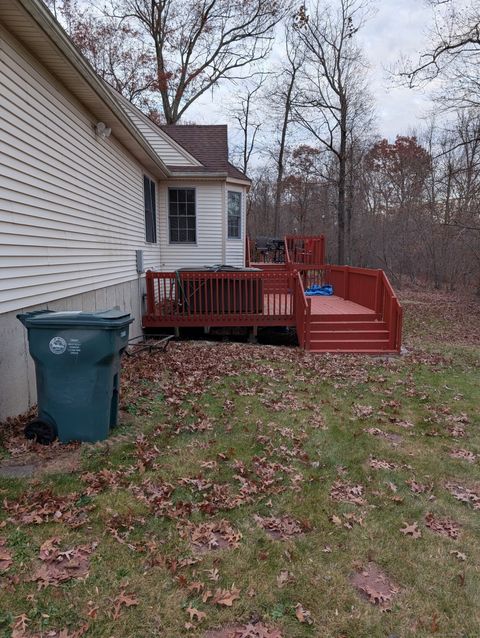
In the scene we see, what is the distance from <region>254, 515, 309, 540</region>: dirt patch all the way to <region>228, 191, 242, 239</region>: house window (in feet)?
36.4

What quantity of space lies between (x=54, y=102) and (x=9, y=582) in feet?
17.5

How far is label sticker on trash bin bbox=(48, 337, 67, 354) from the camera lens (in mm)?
3605

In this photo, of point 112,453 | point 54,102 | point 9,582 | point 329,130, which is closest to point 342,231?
point 329,130

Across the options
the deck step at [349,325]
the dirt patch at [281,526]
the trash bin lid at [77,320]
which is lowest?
the dirt patch at [281,526]

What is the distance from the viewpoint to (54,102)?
17.4 ft

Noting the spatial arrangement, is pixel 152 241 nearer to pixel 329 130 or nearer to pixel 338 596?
pixel 338 596

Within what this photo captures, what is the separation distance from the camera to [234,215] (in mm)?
13367

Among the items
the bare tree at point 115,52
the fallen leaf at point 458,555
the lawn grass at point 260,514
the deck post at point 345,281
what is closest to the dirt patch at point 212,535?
the lawn grass at point 260,514

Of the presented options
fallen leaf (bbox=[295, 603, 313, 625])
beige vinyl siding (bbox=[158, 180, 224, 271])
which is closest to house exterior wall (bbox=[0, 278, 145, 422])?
fallen leaf (bbox=[295, 603, 313, 625])

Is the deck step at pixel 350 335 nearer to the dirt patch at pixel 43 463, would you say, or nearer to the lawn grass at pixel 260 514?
the lawn grass at pixel 260 514

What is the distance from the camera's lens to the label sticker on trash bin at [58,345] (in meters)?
3.61

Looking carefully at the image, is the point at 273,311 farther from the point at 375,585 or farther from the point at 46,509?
the point at 375,585

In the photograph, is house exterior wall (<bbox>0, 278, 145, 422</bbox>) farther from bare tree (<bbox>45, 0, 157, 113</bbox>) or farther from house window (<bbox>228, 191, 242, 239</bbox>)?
bare tree (<bbox>45, 0, 157, 113</bbox>)

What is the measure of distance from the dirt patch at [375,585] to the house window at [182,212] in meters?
11.4
